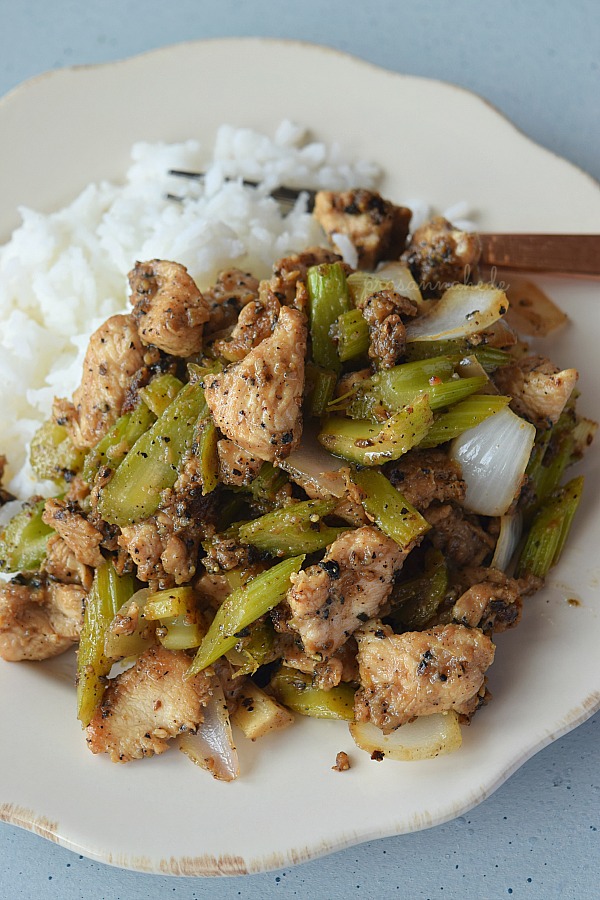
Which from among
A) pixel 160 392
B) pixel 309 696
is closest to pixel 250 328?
pixel 160 392

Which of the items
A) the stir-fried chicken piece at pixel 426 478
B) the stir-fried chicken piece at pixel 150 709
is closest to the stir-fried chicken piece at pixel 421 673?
the stir-fried chicken piece at pixel 426 478

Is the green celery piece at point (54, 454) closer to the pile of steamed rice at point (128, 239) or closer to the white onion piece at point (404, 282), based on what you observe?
the pile of steamed rice at point (128, 239)

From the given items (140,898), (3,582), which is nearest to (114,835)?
(140,898)

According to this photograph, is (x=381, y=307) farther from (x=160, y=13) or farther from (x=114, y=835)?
(x=160, y=13)

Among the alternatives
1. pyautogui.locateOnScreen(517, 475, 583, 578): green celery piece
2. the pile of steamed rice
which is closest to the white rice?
the pile of steamed rice

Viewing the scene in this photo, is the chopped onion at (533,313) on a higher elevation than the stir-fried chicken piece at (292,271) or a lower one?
lower

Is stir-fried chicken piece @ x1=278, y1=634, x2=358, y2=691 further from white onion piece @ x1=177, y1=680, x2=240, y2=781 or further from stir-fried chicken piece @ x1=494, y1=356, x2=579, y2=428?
stir-fried chicken piece @ x1=494, y1=356, x2=579, y2=428
